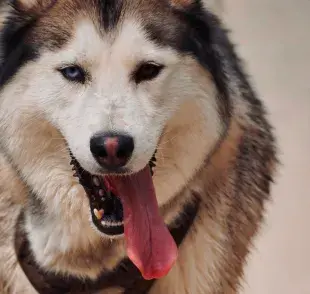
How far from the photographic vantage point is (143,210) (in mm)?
1115

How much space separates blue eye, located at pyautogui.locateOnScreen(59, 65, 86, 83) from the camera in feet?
3.40

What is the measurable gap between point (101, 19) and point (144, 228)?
0.33m

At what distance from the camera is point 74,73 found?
1.04 metres

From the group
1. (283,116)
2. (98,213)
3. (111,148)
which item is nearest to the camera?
(111,148)

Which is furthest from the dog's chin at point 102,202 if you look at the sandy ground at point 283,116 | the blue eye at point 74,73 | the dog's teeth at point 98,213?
the sandy ground at point 283,116

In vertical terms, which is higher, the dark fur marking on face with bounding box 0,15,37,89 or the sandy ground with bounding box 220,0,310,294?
the dark fur marking on face with bounding box 0,15,37,89

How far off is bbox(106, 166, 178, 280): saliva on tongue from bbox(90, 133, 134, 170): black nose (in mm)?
95

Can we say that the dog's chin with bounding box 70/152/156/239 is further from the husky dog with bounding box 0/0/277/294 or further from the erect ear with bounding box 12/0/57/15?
the erect ear with bounding box 12/0/57/15

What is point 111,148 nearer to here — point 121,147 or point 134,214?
point 121,147

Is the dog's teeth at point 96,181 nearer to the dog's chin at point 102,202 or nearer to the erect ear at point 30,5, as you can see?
the dog's chin at point 102,202

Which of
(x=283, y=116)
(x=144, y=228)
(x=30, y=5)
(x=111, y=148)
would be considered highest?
(x=30, y=5)

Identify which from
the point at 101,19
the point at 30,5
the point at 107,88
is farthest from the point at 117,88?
the point at 30,5

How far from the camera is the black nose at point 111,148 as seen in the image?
0.98 meters

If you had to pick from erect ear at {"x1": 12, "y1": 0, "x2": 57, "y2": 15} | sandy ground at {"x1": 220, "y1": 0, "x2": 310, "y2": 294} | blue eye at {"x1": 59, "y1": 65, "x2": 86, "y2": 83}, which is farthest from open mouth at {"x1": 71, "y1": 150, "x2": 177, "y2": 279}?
A: sandy ground at {"x1": 220, "y1": 0, "x2": 310, "y2": 294}
